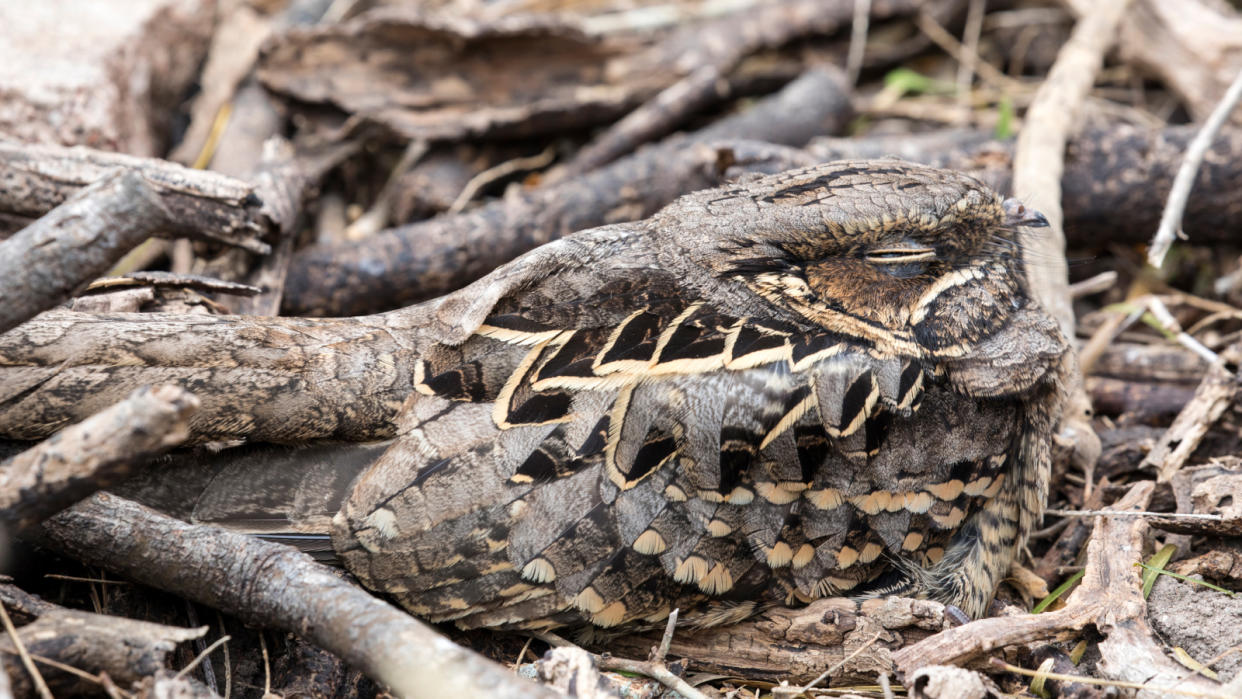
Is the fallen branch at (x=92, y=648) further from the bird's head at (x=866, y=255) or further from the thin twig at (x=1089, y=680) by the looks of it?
the thin twig at (x=1089, y=680)

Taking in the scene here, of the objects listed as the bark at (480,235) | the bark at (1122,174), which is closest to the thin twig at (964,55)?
the bark at (1122,174)

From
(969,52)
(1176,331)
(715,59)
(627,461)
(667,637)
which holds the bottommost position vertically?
(667,637)

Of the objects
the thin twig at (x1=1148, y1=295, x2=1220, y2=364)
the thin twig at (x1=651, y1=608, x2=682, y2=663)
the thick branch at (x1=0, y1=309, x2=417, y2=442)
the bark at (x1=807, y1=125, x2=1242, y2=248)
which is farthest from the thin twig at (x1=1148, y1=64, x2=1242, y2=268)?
the thick branch at (x1=0, y1=309, x2=417, y2=442)

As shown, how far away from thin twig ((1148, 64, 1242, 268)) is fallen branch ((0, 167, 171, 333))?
2598 mm

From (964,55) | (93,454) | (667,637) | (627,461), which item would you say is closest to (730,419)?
(627,461)

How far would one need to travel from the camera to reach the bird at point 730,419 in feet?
7.42

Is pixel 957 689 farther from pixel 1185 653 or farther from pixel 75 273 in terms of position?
pixel 75 273

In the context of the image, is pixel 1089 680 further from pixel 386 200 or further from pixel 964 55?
pixel 964 55

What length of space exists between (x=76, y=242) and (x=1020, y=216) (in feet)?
7.42

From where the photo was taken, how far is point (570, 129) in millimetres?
4129

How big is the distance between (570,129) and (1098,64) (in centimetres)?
210

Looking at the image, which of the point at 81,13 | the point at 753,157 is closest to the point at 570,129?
the point at 753,157

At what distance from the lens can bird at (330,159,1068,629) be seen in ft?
7.42

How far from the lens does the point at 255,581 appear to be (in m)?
2.03
